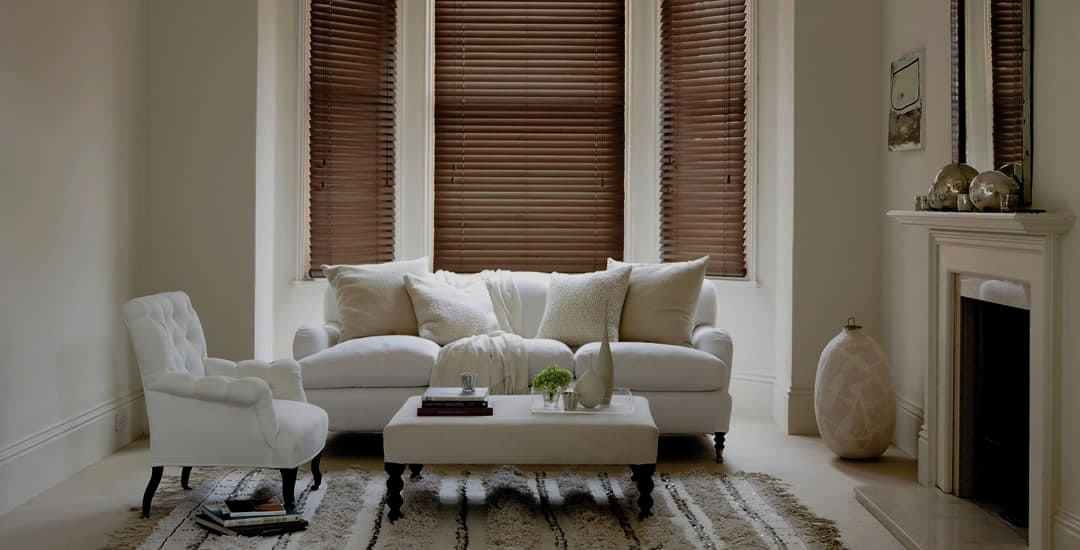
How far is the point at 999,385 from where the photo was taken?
4.42 meters

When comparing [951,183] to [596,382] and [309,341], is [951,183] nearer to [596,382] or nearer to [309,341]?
[596,382]

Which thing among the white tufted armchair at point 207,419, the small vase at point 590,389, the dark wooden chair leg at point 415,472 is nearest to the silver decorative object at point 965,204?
the small vase at point 590,389

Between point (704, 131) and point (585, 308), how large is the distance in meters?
1.58

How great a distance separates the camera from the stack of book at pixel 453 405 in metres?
4.41

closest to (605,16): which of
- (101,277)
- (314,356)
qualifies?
(314,356)

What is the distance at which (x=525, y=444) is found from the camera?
14.1 feet

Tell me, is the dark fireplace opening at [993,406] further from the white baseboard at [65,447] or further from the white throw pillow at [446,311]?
the white baseboard at [65,447]

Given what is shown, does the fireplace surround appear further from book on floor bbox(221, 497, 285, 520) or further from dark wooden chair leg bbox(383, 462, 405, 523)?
book on floor bbox(221, 497, 285, 520)

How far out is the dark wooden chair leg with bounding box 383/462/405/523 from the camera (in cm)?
420

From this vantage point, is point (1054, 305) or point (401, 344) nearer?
point (1054, 305)

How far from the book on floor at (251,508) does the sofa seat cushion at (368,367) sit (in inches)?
45.0

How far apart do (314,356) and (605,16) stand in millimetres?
2979

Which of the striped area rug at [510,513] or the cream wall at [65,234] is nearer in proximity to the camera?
the striped area rug at [510,513]

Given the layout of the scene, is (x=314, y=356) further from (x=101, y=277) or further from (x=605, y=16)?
(x=605, y=16)
